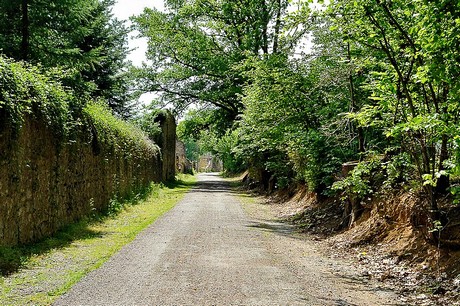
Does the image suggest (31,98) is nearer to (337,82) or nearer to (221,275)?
(221,275)

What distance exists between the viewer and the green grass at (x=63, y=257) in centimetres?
609

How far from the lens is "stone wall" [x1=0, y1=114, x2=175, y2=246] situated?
8094 mm

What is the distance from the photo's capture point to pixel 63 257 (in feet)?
27.5

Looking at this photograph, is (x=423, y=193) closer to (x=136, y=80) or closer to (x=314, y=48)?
(x=314, y=48)

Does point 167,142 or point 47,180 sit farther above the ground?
point 167,142

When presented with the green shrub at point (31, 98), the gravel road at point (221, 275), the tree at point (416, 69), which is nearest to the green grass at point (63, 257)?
the gravel road at point (221, 275)

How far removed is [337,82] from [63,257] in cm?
815

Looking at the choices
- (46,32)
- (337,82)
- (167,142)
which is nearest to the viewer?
(337,82)

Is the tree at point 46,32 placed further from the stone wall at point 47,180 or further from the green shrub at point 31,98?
the stone wall at point 47,180

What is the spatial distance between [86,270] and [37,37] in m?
8.68

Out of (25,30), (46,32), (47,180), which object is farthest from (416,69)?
(46,32)

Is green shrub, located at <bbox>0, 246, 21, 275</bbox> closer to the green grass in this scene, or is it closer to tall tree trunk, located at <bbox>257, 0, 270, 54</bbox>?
the green grass

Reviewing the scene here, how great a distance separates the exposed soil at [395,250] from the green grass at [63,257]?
4.59 meters

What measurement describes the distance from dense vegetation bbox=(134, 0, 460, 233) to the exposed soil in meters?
0.54
